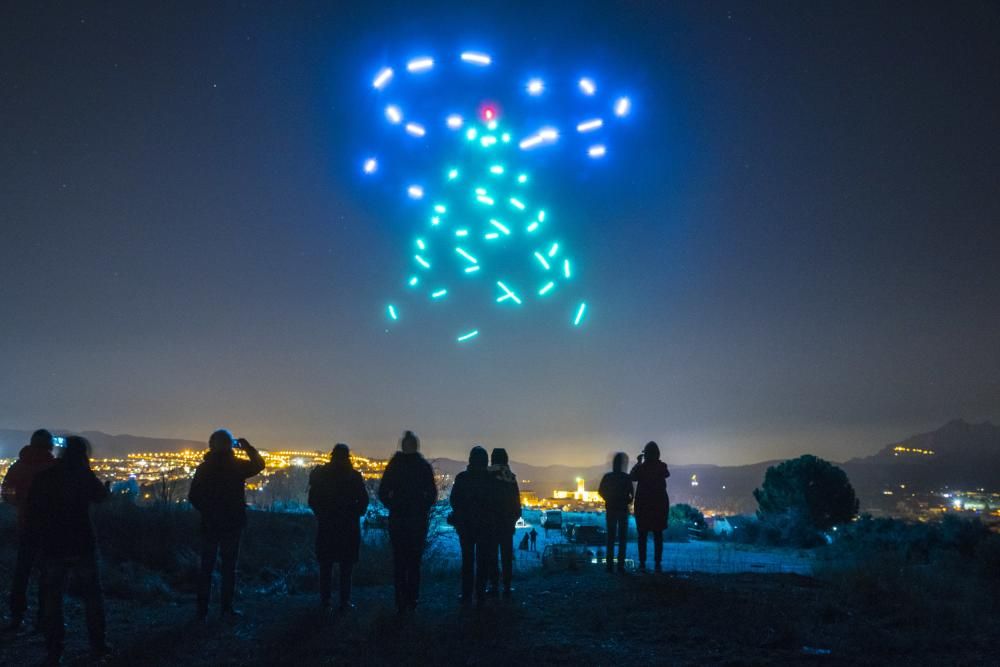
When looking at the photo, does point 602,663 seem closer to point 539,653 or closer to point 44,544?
point 539,653

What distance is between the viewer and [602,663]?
555 centimetres

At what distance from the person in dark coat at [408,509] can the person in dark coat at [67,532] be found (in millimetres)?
2734

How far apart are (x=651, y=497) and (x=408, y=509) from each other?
4.06 m

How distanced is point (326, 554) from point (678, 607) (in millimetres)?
3701

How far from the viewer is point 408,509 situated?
308 inches

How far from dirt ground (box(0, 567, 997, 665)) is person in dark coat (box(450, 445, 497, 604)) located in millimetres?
384

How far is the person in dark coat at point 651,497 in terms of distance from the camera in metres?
10.4

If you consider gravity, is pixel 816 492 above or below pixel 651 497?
below

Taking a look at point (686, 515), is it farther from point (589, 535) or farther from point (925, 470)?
point (925, 470)

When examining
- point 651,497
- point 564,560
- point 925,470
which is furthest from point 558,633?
point 925,470

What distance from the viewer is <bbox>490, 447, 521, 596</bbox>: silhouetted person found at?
8.55 metres

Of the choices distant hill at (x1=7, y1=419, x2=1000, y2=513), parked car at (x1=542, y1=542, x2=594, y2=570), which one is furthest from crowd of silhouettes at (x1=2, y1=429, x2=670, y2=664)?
distant hill at (x1=7, y1=419, x2=1000, y2=513)

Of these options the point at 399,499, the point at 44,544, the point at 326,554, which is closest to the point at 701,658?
the point at 399,499

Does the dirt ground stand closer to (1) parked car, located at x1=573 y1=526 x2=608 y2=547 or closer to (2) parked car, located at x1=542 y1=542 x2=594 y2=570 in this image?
(2) parked car, located at x1=542 y1=542 x2=594 y2=570
